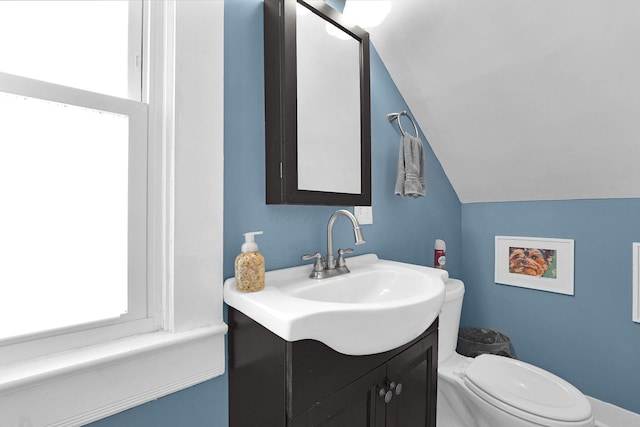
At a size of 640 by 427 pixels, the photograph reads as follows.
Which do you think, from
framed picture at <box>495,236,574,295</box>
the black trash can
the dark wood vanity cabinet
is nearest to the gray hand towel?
the dark wood vanity cabinet

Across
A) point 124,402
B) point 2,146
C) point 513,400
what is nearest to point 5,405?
point 124,402

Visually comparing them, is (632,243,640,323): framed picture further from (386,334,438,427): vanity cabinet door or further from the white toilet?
(386,334,438,427): vanity cabinet door

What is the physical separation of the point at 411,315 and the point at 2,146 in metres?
0.90

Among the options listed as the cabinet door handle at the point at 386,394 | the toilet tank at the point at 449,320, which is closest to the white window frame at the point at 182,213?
the cabinet door handle at the point at 386,394

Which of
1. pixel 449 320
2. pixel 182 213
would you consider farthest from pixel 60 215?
pixel 449 320

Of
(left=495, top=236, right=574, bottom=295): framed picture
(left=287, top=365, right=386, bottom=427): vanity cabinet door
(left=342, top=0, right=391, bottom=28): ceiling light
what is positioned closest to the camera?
(left=287, top=365, right=386, bottom=427): vanity cabinet door

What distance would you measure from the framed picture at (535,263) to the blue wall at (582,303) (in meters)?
0.03

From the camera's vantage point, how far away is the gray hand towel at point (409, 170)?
50.4 inches

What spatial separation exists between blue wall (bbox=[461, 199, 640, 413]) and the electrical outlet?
0.93m

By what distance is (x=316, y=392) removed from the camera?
637 millimetres

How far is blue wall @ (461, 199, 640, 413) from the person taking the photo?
1314 mm

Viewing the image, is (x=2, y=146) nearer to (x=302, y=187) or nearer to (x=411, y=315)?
(x=302, y=187)

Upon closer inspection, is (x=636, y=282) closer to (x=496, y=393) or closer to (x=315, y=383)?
(x=496, y=393)

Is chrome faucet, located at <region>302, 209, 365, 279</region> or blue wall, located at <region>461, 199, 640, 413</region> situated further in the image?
blue wall, located at <region>461, 199, 640, 413</region>
